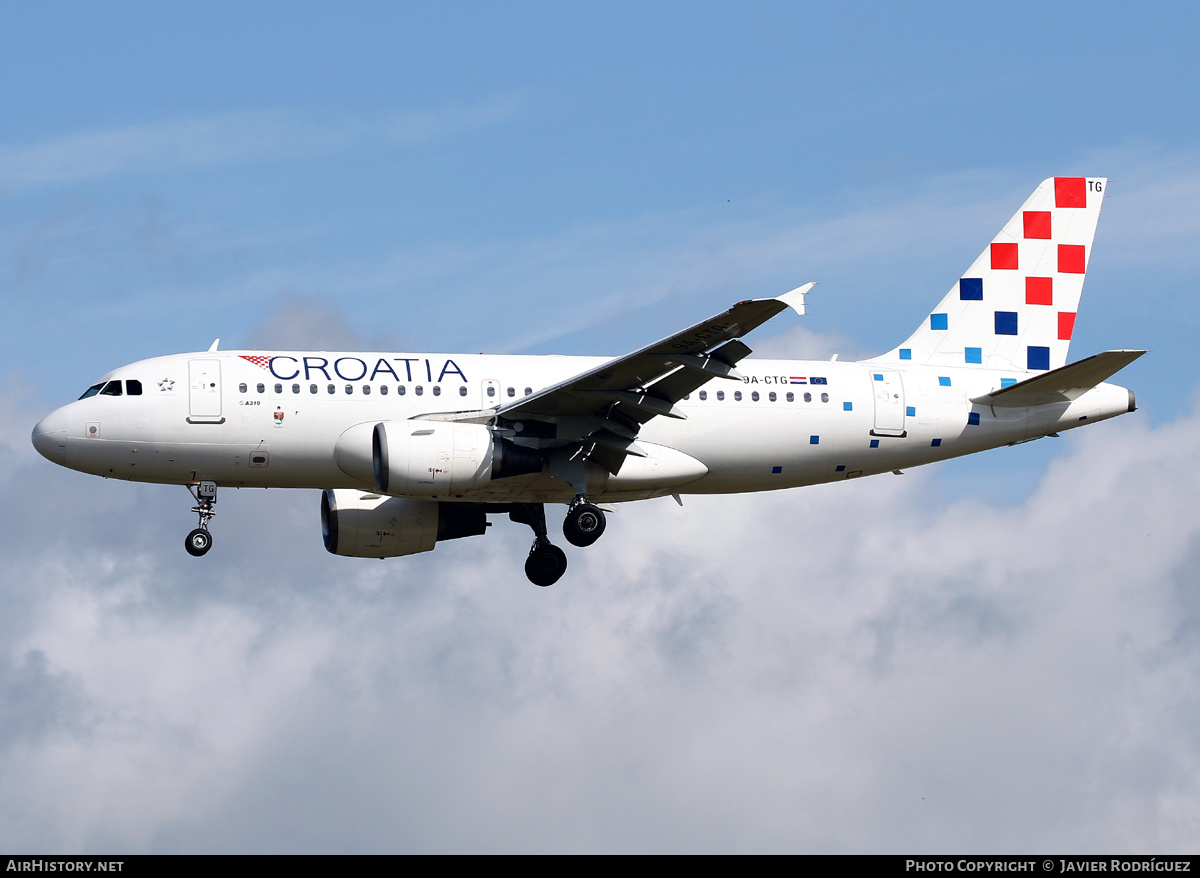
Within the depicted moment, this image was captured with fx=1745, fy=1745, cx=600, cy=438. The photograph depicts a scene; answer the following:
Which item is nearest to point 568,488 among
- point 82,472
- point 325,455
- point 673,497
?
point 673,497

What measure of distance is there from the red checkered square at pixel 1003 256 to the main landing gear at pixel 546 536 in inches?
509

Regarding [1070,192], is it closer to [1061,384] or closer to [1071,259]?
[1071,259]

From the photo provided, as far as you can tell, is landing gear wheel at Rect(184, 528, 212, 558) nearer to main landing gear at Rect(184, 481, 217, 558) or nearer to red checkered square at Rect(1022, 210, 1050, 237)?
main landing gear at Rect(184, 481, 217, 558)

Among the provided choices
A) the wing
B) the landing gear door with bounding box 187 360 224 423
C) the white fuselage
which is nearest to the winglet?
the wing

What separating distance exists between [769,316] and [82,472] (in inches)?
599

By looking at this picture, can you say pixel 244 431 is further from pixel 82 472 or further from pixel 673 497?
pixel 673 497

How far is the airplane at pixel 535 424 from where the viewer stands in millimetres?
36125

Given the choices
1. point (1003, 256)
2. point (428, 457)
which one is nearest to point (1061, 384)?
point (1003, 256)

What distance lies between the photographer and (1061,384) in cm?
3912

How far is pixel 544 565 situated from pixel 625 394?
5.78 m

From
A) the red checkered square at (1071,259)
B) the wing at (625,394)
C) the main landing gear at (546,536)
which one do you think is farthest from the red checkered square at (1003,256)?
the main landing gear at (546,536)

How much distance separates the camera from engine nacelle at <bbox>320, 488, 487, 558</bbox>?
41.1 meters
